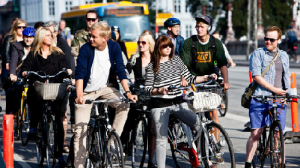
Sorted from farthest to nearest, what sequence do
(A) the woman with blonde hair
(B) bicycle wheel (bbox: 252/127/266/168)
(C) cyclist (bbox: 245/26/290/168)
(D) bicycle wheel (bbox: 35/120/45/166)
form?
(A) the woman with blonde hair, (D) bicycle wheel (bbox: 35/120/45/166), (B) bicycle wheel (bbox: 252/127/266/168), (C) cyclist (bbox: 245/26/290/168)

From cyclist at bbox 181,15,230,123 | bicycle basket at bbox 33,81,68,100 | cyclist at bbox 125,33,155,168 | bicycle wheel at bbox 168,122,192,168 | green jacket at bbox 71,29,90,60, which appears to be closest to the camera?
bicycle wheel at bbox 168,122,192,168

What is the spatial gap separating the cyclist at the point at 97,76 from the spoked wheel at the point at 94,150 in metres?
0.09

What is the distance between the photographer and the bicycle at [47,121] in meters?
7.15

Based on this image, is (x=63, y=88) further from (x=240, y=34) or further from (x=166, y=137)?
(x=240, y=34)

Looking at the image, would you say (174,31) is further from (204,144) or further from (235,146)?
(204,144)

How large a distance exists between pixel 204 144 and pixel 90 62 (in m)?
1.46

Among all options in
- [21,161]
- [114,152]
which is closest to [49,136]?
[21,161]

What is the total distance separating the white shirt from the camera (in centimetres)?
625

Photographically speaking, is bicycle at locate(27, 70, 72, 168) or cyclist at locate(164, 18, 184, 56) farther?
cyclist at locate(164, 18, 184, 56)

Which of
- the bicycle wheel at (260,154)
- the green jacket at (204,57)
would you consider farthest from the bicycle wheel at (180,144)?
the green jacket at (204,57)

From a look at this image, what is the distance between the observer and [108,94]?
639cm

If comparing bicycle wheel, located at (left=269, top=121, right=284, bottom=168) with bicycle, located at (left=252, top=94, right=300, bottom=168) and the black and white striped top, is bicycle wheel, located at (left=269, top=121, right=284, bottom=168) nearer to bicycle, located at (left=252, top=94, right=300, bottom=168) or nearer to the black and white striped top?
bicycle, located at (left=252, top=94, right=300, bottom=168)

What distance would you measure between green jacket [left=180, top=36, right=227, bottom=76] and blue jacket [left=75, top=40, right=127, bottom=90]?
1.28 m

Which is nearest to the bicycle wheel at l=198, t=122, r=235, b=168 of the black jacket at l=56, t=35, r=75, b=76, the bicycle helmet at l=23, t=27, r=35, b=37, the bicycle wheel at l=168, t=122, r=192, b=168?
the bicycle wheel at l=168, t=122, r=192, b=168
